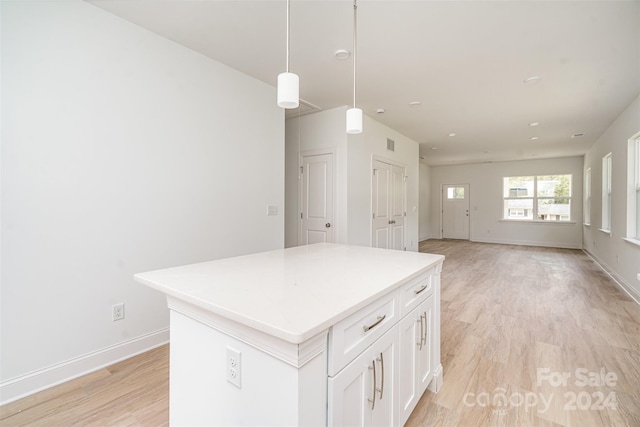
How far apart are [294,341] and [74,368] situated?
2184mm

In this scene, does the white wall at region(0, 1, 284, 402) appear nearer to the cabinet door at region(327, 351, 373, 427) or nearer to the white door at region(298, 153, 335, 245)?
the white door at region(298, 153, 335, 245)

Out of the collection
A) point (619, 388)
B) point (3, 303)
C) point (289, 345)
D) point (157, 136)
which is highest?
point (157, 136)

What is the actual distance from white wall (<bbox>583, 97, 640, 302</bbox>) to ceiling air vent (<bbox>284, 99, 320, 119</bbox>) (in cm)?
416

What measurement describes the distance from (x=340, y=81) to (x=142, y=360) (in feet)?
10.8

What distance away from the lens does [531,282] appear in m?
4.50

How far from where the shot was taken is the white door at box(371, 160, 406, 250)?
16.2 feet

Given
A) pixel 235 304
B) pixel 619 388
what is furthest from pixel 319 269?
pixel 619 388

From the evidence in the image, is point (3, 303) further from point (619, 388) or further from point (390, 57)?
point (619, 388)

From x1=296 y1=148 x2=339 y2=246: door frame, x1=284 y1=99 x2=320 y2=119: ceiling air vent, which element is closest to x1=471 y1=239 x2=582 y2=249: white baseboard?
x1=296 y1=148 x2=339 y2=246: door frame

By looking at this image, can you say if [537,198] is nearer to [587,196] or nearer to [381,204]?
[587,196]

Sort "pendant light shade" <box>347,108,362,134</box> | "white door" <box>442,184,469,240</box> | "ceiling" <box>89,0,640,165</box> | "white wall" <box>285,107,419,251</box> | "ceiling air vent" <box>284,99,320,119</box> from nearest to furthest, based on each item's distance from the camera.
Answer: "pendant light shade" <box>347,108,362,134</box>
"ceiling" <box>89,0,640,165</box>
"ceiling air vent" <box>284,99,320,119</box>
"white wall" <box>285,107,419,251</box>
"white door" <box>442,184,469,240</box>

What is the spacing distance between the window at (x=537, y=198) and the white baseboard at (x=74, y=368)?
9749 millimetres

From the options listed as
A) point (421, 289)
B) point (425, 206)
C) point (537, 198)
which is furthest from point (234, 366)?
point (537, 198)

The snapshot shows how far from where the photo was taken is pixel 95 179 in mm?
2105
